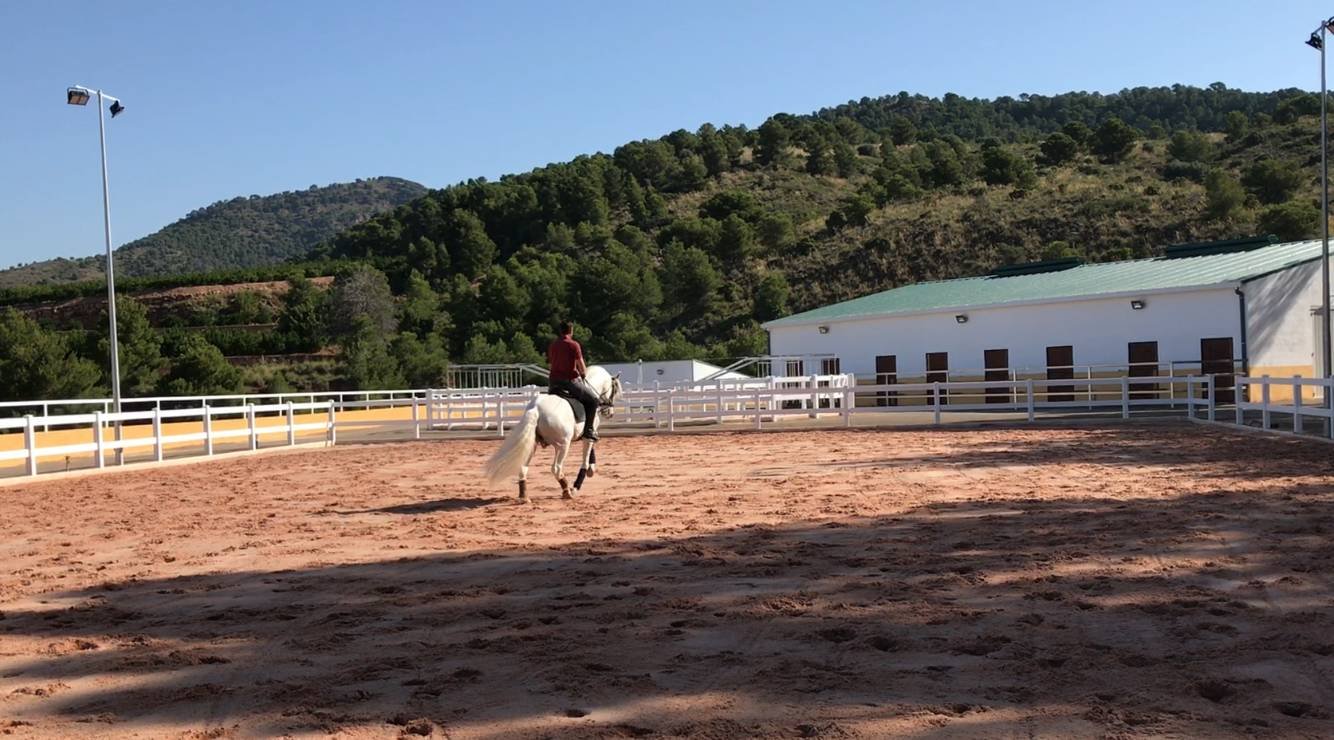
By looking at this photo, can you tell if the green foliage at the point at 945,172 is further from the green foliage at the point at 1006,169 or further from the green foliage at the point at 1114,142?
the green foliage at the point at 1114,142

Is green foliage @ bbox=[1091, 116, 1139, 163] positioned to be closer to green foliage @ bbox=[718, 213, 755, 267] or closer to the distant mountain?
green foliage @ bbox=[718, 213, 755, 267]

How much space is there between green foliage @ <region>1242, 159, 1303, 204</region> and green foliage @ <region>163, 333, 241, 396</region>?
55.6 meters

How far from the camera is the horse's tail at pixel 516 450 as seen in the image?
39.2 feet

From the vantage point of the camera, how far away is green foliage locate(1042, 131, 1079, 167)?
87.6 metres

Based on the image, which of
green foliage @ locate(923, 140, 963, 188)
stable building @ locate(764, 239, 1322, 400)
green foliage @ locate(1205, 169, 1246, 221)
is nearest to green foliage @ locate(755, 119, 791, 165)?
green foliage @ locate(923, 140, 963, 188)

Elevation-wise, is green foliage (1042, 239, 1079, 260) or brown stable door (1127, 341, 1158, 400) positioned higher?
green foliage (1042, 239, 1079, 260)

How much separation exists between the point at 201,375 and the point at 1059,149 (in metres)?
62.1

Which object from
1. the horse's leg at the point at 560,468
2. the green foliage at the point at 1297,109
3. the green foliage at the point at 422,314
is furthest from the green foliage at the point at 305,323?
the green foliage at the point at 1297,109

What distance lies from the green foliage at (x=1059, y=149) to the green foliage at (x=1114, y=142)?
183cm

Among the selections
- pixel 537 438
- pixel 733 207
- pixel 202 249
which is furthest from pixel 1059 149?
pixel 202 249

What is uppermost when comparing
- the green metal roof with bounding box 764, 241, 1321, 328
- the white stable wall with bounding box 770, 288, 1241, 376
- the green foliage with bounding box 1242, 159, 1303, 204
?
the green foliage with bounding box 1242, 159, 1303, 204

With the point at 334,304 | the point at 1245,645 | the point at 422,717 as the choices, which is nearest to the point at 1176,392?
the point at 1245,645

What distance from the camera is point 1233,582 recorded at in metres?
7.14

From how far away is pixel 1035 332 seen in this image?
36062 millimetres
